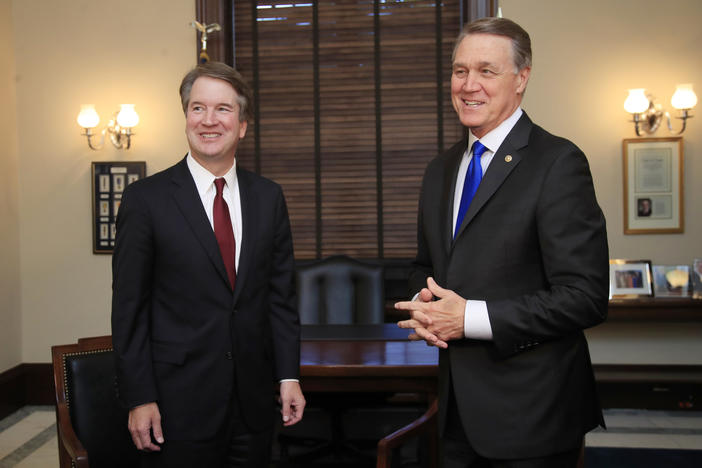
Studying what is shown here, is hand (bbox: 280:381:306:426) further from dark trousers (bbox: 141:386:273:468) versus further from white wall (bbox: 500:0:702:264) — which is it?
white wall (bbox: 500:0:702:264)

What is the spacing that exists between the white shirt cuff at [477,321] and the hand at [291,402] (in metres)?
0.59

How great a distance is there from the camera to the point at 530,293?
145 centimetres

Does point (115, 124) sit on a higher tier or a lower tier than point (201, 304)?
higher

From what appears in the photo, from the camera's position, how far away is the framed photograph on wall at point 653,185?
440cm

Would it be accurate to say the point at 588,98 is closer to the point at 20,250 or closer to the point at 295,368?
the point at 295,368

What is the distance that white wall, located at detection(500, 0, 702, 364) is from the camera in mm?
4410

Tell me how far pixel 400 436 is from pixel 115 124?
3.60 m

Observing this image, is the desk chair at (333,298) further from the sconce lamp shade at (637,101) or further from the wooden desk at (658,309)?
the sconce lamp shade at (637,101)

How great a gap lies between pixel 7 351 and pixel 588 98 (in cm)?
460

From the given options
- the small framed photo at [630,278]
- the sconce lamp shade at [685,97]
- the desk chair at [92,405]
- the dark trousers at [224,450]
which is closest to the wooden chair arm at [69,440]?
the desk chair at [92,405]

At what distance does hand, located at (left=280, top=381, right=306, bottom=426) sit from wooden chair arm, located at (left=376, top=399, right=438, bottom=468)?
0.27m

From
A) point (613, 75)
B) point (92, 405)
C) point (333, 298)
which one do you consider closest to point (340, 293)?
point (333, 298)

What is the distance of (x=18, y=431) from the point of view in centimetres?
412

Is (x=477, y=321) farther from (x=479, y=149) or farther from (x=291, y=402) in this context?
(x=291, y=402)
